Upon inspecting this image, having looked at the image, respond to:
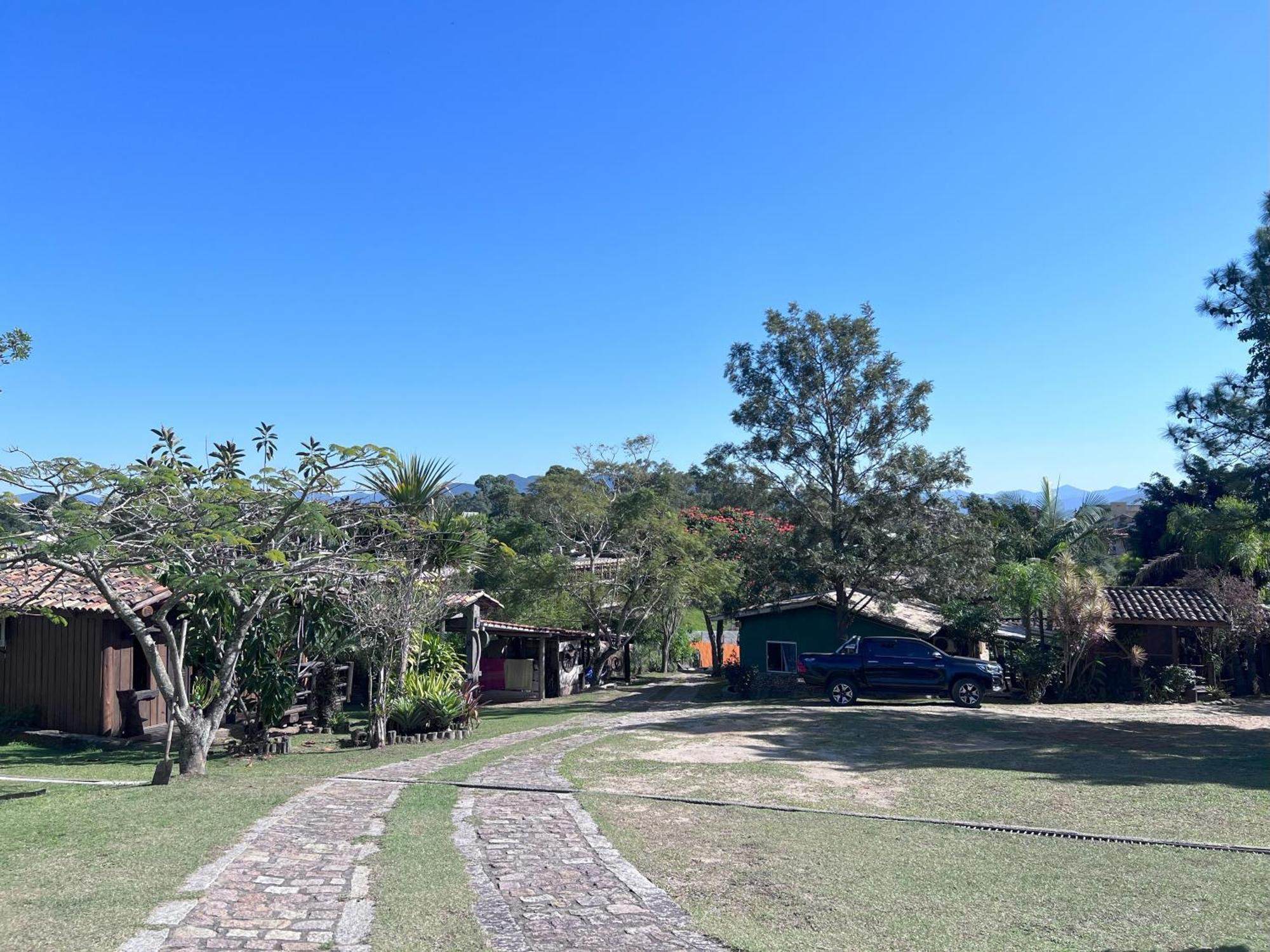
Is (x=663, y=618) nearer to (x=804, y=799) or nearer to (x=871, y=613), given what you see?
(x=871, y=613)

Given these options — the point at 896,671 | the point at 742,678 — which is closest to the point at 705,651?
the point at 742,678

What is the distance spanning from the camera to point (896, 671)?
2217 centimetres

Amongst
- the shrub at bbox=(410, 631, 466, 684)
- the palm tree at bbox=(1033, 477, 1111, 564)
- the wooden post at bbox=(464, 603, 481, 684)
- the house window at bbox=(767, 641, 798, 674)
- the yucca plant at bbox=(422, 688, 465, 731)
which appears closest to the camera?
the yucca plant at bbox=(422, 688, 465, 731)

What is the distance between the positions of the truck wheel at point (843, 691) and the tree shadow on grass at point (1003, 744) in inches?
54.0

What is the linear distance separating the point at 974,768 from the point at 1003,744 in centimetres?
301

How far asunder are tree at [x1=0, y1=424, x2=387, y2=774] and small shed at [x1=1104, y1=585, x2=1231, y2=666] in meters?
20.7

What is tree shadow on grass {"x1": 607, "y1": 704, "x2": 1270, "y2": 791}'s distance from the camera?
13055 millimetres

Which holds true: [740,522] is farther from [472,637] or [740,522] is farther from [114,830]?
[114,830]

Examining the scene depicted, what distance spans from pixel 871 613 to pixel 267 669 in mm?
17312

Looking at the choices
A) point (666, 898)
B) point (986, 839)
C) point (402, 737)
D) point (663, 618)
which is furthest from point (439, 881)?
point (663, 618)

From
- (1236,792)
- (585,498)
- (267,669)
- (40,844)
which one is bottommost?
(1236,792)

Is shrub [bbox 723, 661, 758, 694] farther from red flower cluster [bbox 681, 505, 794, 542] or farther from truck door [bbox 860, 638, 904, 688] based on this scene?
truck door [bbox 860, 638, 904, 688]

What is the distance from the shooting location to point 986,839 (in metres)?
8.89

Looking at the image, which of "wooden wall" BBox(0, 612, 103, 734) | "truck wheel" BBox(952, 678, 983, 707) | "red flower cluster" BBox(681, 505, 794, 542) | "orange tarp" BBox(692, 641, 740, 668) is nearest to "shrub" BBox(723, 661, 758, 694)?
"red flower cluster" BBox(681, 505, 794, 542)
